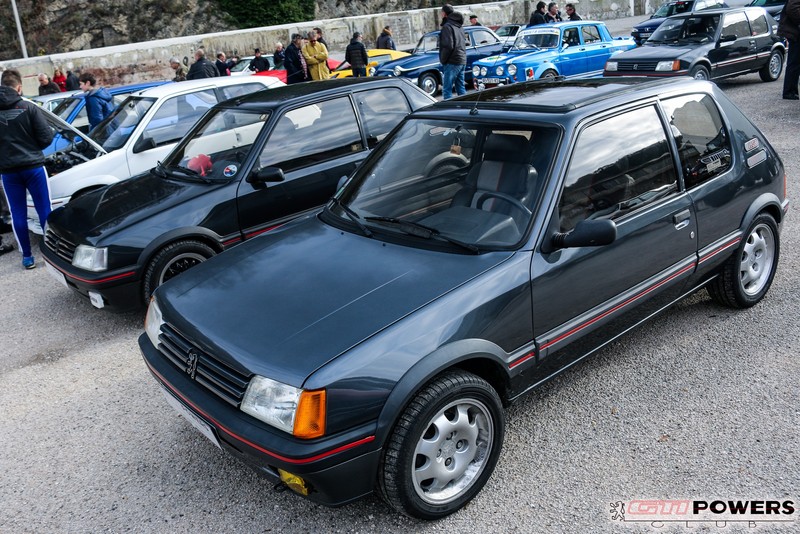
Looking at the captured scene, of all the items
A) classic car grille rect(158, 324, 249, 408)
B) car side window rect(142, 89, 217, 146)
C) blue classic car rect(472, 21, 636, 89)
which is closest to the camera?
classic car grille rect(158, 324, 249, 408)

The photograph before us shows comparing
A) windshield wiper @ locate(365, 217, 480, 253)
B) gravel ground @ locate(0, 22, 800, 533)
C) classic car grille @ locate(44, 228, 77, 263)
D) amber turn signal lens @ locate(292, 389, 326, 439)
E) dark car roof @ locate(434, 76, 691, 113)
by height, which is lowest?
gravel ground @ locate(0, 22, 800, 533)

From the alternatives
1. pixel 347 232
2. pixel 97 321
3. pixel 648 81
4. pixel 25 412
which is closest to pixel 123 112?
pixel 97 321

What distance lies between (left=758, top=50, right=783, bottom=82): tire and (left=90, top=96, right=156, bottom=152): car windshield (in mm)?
12181

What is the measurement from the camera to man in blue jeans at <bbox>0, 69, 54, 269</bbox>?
6.50 m

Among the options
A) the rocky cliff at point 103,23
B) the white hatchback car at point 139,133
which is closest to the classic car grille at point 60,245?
the white hatchback car at point 139,133

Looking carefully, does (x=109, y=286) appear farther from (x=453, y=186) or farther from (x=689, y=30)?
(x=689, y=30)

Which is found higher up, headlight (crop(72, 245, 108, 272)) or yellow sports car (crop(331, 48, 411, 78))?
yellow sports car (crop(331, 48, 411, 78))

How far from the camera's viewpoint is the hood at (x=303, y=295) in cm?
277

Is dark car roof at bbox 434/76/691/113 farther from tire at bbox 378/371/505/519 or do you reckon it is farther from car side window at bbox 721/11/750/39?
car side window at bbox 721/11/750/39

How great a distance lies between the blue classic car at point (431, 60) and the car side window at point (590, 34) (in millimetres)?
2685

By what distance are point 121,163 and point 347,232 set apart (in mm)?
4758

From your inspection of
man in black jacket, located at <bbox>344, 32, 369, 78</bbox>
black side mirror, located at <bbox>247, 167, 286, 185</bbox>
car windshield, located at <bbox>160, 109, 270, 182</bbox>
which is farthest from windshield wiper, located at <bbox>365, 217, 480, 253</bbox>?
man in black jacket, located at <bbox>344, 32, 369, 78</bbox>

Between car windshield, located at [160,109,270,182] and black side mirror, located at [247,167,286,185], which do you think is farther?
car windshield, located at [160,109,270,182]

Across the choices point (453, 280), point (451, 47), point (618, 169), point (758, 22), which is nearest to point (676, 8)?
point (758, 22)
